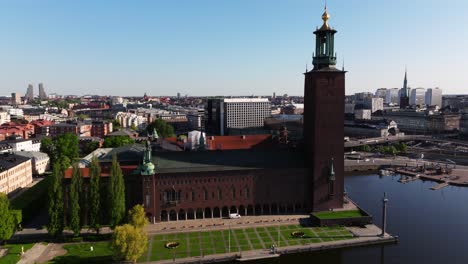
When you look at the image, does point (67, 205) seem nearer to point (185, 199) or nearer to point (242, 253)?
point (185, 199)

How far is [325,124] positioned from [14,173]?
8176 centimetres

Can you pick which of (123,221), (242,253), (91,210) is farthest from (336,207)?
(91,210)

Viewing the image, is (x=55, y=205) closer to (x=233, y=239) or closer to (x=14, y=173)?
(x=233, y=239)

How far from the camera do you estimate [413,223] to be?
8469 centimetres

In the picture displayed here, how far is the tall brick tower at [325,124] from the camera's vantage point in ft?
275

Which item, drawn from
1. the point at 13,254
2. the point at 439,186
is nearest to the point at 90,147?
the point at 13,254

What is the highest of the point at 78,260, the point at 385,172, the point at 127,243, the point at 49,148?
the point at 49,148

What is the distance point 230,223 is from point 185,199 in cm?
1074

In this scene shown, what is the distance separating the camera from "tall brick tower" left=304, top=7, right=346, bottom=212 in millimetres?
83812

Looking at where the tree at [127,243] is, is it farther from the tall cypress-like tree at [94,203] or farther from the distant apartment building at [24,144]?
the distant apartment building at [24,144]

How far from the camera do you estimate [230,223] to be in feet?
260

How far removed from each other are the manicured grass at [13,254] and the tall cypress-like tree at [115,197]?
14681 millimetres

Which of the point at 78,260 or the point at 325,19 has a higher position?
the point at 325,19

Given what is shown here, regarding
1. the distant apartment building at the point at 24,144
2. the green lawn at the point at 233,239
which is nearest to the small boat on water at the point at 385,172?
the green lawn at the point at 233,239
